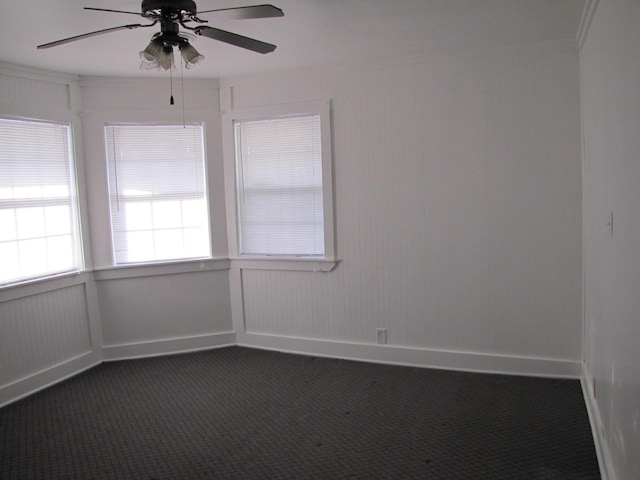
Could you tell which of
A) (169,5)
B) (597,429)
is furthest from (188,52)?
(597,429)

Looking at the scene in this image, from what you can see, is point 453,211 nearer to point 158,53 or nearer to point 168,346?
point 158,53

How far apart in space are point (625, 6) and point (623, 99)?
0.34m

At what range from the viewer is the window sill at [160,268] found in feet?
15.7

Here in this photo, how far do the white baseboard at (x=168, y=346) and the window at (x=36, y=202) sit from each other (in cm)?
84

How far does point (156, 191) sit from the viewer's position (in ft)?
15.9

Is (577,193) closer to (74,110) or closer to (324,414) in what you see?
(324,414)

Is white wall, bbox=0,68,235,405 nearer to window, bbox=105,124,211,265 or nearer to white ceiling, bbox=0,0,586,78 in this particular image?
window, bbox=105,124,211,265

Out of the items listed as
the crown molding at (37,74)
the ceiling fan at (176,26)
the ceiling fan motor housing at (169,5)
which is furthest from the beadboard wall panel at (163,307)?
the ceiling fan motor housing at (169,5)

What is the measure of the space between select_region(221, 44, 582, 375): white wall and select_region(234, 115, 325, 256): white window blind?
0.68 ft

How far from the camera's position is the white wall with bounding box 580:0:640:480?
1931 millimetres

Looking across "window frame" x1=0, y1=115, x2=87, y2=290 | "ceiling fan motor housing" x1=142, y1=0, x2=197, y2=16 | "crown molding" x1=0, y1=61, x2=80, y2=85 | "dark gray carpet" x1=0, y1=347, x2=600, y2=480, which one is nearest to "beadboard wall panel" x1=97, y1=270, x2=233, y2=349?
"window frame" x1=0, y1=115, x2=87, y2=290

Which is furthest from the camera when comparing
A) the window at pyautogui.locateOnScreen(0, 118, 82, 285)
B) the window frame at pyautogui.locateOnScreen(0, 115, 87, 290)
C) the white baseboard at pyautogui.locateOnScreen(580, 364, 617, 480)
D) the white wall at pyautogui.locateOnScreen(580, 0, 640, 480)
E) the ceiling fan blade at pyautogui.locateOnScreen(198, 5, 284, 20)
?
the window frame at pyautogui.locateOnScreen(0, 115, 87, 290)

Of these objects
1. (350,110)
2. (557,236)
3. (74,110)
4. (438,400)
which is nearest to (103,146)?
(74,110)

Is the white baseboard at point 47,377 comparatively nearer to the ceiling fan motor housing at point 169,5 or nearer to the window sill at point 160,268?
the window sill at point 160,268
